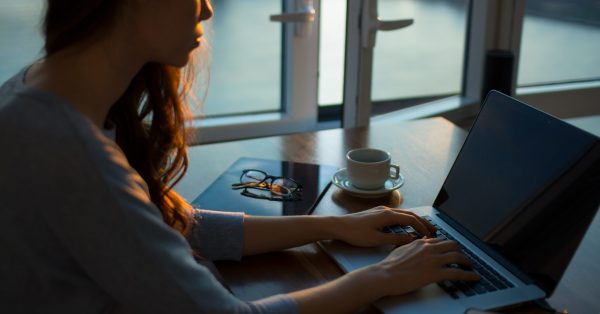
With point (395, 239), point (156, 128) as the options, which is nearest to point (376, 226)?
point (395, 239)

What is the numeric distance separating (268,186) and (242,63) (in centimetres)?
156

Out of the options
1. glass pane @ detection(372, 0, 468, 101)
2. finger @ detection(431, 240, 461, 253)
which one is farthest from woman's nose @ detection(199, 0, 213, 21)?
glass pane @ detection(372, 0, 468, 101)

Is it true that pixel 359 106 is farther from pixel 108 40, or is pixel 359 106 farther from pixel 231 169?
pixel 108 40

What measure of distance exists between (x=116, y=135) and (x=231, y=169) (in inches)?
14.6

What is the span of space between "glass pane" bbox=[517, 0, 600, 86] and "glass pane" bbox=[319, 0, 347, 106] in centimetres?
101

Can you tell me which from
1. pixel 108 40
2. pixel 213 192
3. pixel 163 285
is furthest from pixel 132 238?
pixel 213 192

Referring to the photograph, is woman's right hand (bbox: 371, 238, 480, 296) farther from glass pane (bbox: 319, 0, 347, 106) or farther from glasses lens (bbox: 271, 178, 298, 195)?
glass pane (bbox: 319, 0, 347, 106)

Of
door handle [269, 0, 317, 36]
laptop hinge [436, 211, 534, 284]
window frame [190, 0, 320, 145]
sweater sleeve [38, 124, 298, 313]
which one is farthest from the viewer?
window frame [190, 0, 320, 145]

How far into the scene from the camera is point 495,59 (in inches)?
115

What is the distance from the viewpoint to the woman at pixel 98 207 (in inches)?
31.2

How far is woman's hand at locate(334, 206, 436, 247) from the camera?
111 cm

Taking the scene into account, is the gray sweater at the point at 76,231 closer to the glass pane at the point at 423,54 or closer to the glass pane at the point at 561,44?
the glass pane at the point at 423,54

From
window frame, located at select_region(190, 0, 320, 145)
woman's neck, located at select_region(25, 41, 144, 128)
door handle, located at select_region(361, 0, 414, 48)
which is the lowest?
window frame, located at select_region(190, 0, 320, 145)

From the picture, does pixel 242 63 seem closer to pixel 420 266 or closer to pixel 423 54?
pixel 423 54
